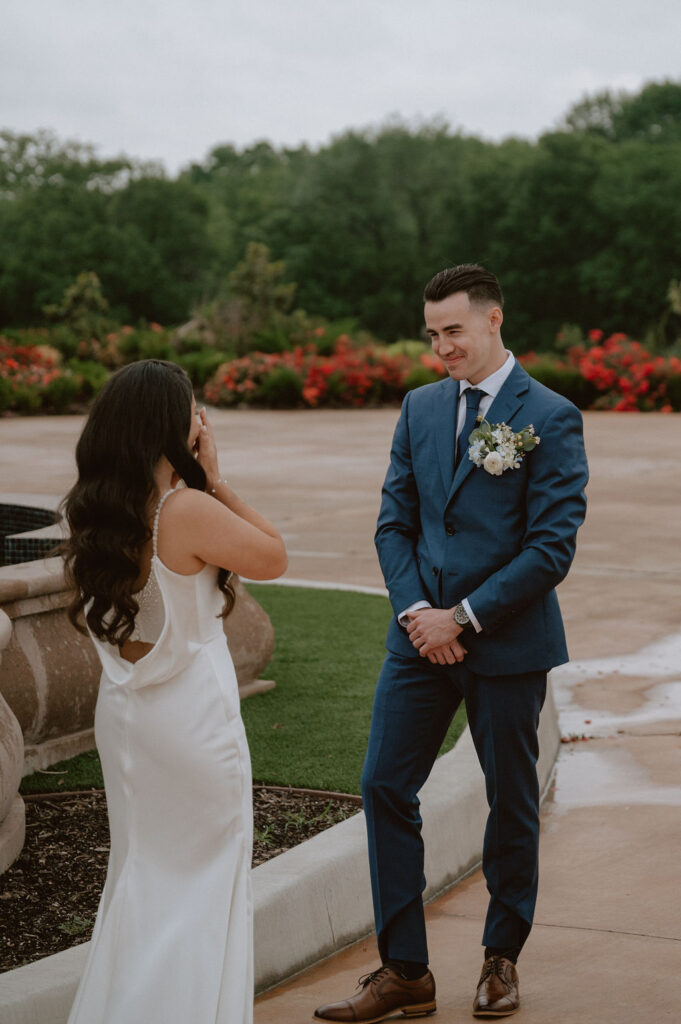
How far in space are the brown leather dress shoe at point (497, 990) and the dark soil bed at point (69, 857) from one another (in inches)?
40.4

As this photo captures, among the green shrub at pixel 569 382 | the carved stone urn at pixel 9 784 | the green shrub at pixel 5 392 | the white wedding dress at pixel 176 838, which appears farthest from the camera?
the green shrub at pixel 5 392

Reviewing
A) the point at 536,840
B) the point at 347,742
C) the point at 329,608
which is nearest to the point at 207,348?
the point at 329,608

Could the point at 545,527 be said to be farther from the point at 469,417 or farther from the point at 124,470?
the point at 124,470

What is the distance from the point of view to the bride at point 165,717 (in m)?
2.70

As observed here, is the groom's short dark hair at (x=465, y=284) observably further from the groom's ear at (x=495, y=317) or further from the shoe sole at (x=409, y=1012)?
the shoe sole at (x=409, y=1012)

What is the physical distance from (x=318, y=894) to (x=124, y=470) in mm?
1602

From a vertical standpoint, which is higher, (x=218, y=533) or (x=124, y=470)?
(x=124, y=470)

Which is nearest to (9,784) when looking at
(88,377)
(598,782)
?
(598,782)

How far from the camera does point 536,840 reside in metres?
3.34

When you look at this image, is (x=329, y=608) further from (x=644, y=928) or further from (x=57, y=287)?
(x=57, y=287)

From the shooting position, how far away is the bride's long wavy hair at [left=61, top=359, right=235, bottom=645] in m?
2.71

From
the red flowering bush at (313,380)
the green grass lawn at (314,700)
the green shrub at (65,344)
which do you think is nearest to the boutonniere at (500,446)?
the green grass lawn at (314,700)

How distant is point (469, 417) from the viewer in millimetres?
3381

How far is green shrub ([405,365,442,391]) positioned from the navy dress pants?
2265 centimetres
